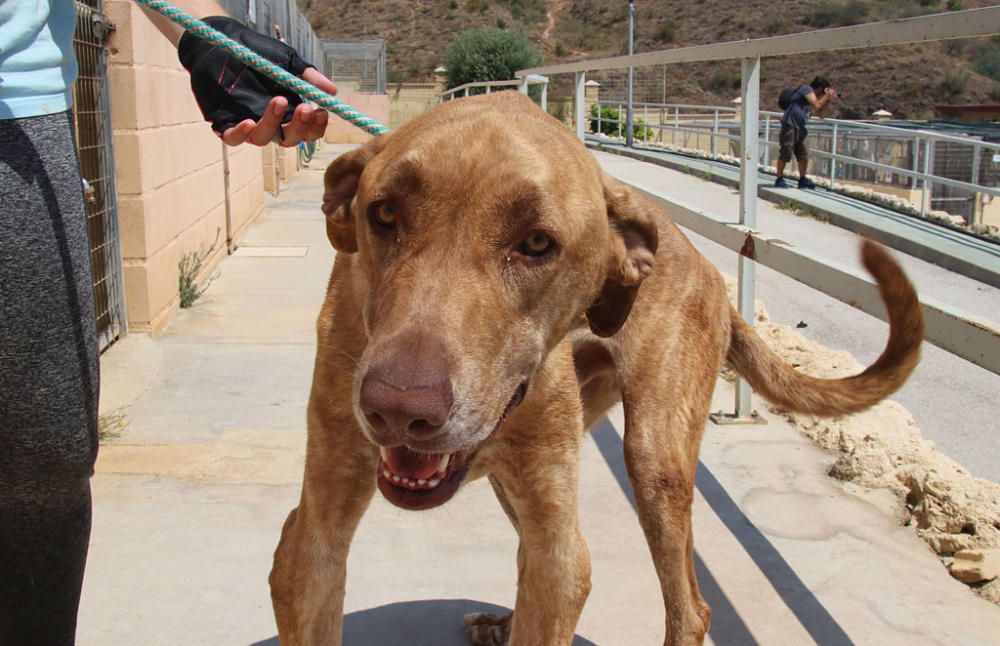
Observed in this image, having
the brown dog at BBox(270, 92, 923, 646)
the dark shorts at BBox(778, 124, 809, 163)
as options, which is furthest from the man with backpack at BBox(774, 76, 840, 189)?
the brown dog at BBox(270, 92, 923, 646)

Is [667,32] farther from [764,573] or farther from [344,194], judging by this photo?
[344,194]

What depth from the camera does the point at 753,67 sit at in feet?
16.3

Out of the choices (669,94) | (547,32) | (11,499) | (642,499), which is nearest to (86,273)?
(11,499)

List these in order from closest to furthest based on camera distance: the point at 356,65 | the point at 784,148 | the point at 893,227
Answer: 1. the point at 893,227
2. the point at 784,148
3. the point at 356,65

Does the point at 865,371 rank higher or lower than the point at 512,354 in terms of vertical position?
lower

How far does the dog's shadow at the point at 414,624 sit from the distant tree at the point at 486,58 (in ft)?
161

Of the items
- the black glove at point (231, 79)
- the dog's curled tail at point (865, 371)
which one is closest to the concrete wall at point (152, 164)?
the black glove at point (231, 79)

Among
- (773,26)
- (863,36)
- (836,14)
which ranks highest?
(836,14)

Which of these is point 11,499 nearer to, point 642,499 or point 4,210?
point 4,210

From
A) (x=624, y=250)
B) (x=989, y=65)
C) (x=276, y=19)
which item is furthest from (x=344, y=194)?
(x=989, y=65)

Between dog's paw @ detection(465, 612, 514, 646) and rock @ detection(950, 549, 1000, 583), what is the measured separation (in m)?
1.66

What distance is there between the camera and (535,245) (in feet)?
6.64

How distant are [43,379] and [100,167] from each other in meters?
4.50

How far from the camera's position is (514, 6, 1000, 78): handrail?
2846 mm
